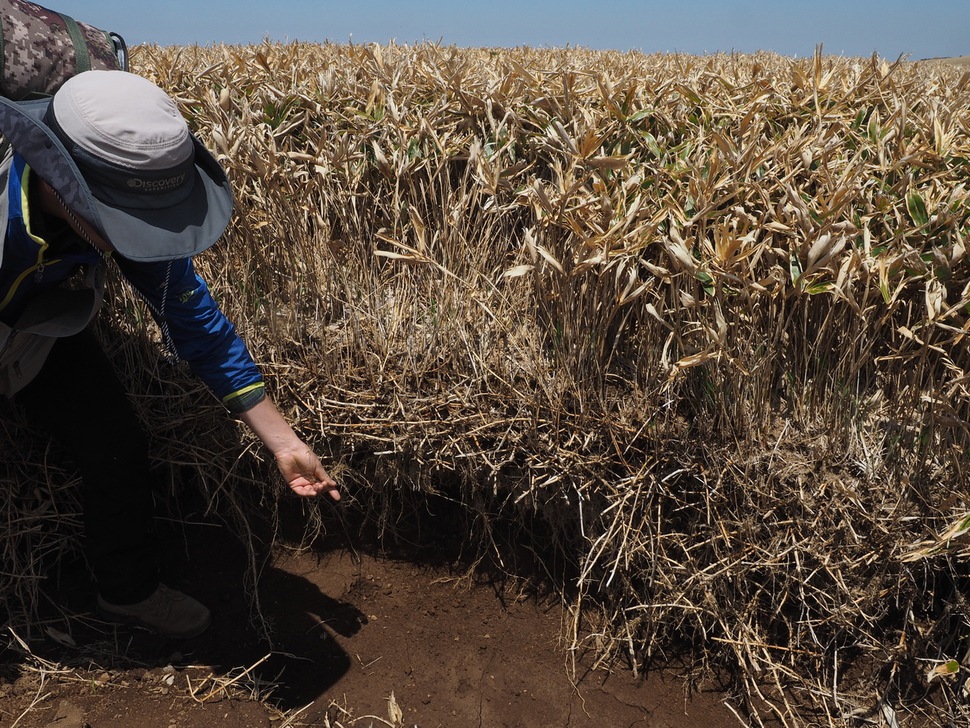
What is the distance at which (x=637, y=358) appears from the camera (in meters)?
2.09

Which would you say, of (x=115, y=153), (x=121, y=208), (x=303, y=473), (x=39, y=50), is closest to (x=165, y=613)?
(x=303, y=473)

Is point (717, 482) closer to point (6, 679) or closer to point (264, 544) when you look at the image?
point (264, 544)

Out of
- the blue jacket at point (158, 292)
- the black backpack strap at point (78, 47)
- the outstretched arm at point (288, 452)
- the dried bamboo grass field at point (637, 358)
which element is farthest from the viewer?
the dried bamboo grass field at point (637, 358)

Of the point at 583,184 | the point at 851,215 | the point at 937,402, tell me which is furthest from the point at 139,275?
the point at 937,402

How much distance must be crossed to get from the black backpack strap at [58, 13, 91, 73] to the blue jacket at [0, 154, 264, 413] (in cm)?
33

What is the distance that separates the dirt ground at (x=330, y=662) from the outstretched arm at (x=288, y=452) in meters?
0.72

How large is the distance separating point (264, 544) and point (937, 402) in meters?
2.03

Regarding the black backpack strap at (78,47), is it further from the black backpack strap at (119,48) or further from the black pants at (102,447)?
the black pants at (102,447)

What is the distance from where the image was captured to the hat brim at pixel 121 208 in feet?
4.65

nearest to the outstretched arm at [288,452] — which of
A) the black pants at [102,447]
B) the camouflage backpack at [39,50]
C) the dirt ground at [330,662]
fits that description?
the black pants at [102,447]

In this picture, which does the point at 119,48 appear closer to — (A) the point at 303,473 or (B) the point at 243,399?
(B) the point at 243,399

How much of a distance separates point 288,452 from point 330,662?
33.3 inches

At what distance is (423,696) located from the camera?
2242 millimetres

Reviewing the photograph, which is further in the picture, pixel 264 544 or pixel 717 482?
pixel 264 544
